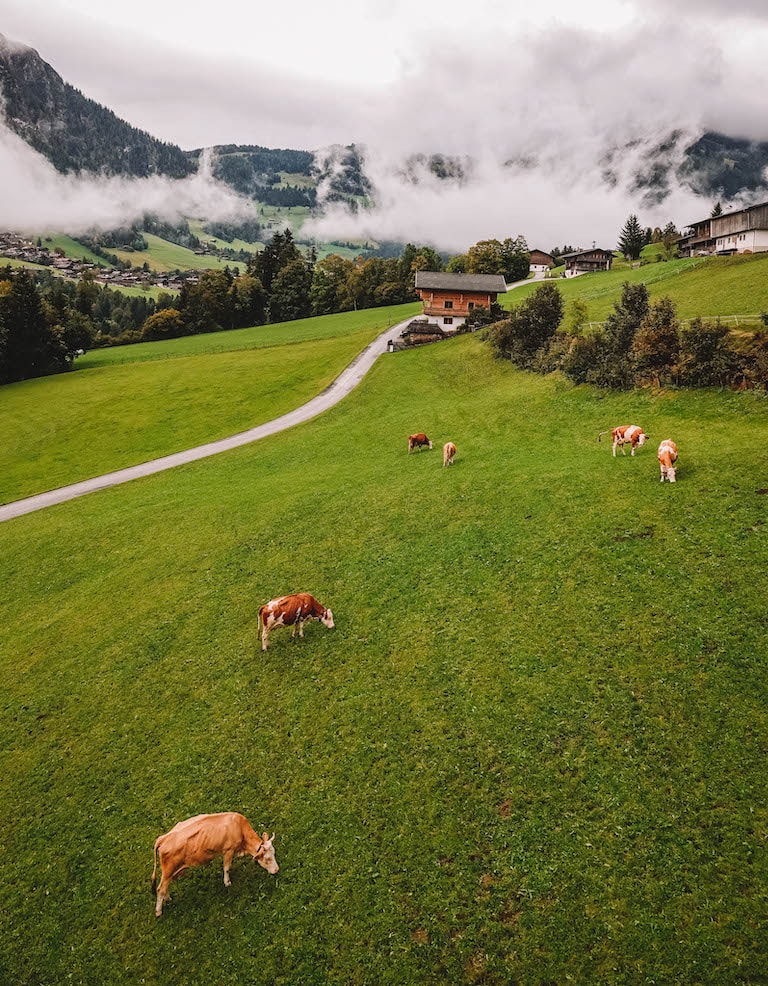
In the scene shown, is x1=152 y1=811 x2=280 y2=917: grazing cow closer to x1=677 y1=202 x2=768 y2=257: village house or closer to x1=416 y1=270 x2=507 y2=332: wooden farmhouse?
x1=416 y1=270 x2=507 y2=332: wooden farmhouse

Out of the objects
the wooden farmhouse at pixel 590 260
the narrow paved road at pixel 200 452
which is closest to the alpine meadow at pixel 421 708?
the narrow paved road at pixel 200 452

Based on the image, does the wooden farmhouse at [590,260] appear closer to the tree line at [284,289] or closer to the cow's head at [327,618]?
the tree line at [284,289]

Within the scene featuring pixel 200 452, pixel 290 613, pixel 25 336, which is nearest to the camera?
pixel 290 613

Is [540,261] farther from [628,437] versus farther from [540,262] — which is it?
[628,437]

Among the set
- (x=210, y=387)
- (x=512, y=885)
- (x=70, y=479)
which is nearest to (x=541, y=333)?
(x=210, y=387)

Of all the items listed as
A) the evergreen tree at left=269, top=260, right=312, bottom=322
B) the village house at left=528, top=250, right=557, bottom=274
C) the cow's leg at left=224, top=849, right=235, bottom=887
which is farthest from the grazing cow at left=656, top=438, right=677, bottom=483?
the village house at left=528, top=250, right=557, bottom=274

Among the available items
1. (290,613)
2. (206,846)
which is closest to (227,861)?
(206,846)
